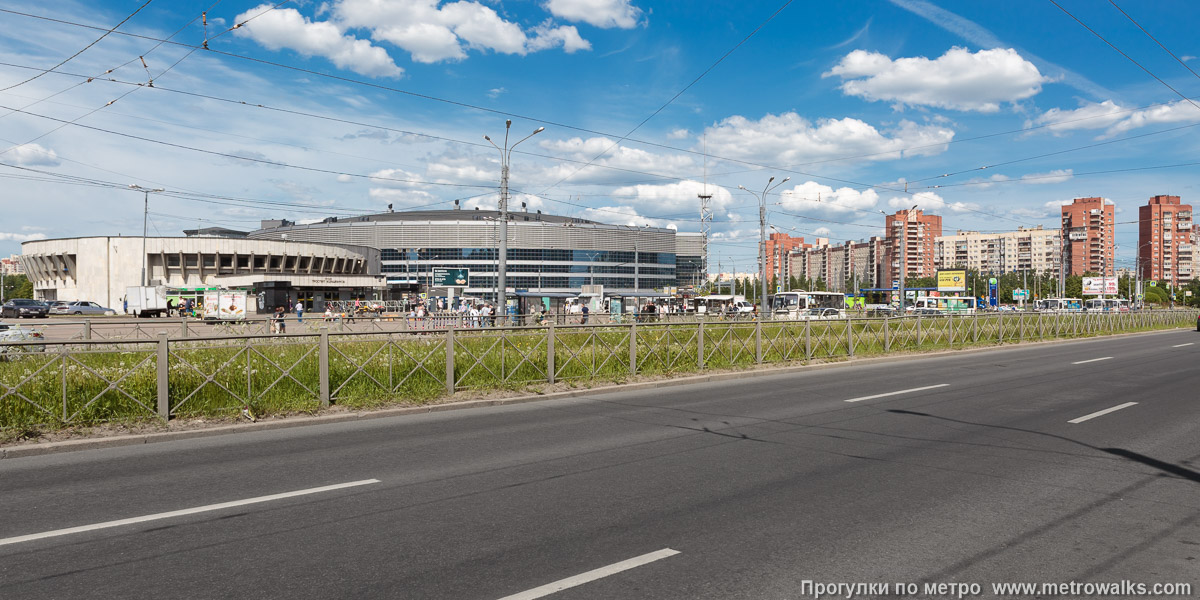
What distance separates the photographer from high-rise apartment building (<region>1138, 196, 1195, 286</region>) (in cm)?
10200

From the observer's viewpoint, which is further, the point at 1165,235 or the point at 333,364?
the point at 1165,235

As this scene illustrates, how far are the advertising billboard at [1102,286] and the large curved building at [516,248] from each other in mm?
59688

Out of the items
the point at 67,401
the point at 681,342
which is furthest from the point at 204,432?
the point at 681,342

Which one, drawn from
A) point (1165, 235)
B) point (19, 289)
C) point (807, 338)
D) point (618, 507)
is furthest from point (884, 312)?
point (19, 289)

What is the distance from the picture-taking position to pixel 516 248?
121 m

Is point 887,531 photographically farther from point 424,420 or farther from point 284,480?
point 424,420

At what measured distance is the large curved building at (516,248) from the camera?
11850cm

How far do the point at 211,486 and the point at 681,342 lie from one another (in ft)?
39.4

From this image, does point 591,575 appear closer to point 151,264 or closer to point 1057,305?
point 1057,305

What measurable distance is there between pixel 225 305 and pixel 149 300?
18.6 m

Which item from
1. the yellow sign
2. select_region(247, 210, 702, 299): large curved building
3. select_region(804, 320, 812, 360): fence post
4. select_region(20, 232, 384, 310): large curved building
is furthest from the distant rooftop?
select_region(804, 320, 812, 360): fence post

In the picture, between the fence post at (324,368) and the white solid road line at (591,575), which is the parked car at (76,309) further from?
the white solid road line at (591,575)

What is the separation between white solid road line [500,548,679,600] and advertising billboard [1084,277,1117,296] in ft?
241

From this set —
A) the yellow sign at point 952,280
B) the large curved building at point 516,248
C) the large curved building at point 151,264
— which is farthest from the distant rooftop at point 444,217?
the yellow sign at point 952,280
